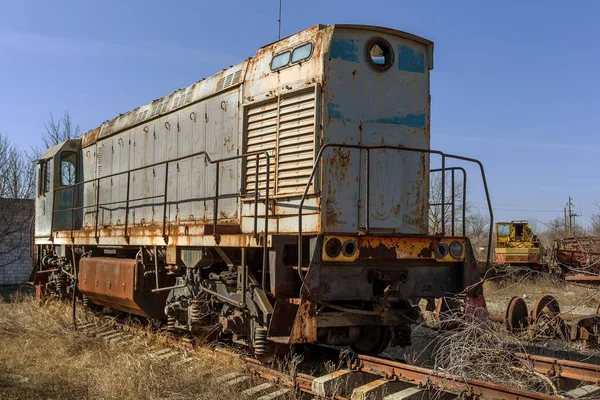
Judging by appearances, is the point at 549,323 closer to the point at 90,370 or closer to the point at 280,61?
the point at 280,61

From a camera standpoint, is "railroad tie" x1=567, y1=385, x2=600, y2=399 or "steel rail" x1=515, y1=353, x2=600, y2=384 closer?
"railroad tie" x1=567, y1=385, x2=600, y2=399

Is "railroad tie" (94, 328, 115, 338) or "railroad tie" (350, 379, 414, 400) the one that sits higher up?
"railroad tie" (350, 379, 414, 400)

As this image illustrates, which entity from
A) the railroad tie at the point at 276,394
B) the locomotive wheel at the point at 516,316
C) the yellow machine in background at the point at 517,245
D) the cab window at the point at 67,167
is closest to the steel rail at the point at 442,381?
the railroad tie at the point at 276,394

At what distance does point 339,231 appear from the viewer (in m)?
6.80

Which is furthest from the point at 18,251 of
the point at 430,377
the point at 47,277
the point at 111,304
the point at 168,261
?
the point at 430,377

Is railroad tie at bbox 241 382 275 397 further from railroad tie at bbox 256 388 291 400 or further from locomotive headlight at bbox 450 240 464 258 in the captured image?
locomotive headlight at bbox 450 240 464 258

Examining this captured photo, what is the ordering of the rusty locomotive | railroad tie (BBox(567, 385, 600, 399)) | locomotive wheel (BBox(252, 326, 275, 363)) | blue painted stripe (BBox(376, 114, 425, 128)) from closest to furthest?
railroad tie (BBox(567, 385, 600, 399))
the rusty locomotive
locomotive wheel (BBox(252, 326, 275, 363))
blue painted stripe (BBox(376, 114, 425, 128))

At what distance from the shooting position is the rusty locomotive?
6445 mm

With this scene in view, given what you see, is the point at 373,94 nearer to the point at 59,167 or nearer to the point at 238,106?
the point at 238,106

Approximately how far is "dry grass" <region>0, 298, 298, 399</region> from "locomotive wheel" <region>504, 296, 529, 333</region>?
196 inches

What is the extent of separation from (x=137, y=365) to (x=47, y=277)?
8016mm

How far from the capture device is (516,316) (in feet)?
32.9

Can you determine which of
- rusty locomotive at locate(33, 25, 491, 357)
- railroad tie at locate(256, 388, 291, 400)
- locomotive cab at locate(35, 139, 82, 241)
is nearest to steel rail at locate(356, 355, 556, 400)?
rusty locomotive at locate(33, 25, 491, 357)

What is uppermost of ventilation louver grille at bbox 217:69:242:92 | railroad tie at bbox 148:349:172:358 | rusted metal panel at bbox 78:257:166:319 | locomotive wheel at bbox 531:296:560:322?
ventilation louver grille at bbox 217:69:242:92
